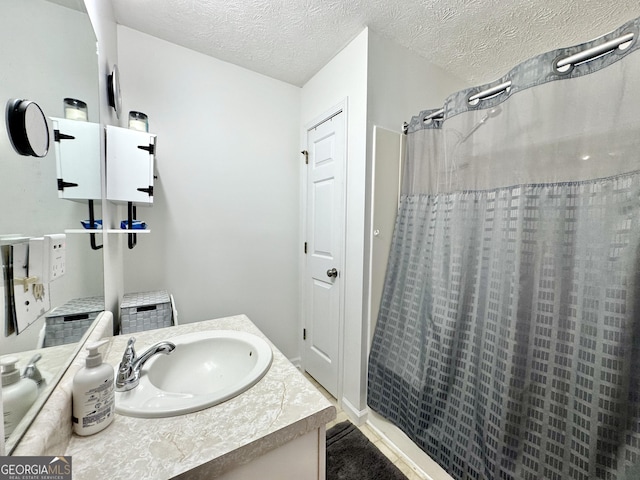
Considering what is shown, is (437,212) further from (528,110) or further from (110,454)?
(110,454)

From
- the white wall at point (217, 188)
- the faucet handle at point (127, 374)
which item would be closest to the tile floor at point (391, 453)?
the white wall at point (217, 188)

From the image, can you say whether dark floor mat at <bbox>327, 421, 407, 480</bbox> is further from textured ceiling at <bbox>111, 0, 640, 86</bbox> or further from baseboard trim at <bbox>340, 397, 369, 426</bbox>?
textured ceiling at <bbox>111, 0, 640, 86</bbox>

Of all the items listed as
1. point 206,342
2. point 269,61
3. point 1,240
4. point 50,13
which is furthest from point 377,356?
point 269,61

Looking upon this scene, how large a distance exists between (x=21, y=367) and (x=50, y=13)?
74 centimetres

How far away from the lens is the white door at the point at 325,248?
A: 66.6 inches

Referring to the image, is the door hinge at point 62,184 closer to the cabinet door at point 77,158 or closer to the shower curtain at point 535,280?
the cabinet door at point 77,158

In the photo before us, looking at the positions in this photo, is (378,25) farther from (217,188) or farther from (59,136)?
(59,136)

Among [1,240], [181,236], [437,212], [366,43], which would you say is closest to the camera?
[1,240]

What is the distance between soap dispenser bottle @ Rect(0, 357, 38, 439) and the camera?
40 centimetres

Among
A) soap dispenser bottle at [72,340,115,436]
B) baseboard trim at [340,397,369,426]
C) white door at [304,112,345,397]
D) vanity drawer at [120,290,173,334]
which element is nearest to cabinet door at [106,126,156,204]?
vanity drawer at [120,290,173,334]

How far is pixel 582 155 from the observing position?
2.78ft

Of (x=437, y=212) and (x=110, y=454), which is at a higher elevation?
(x=437, y=212)

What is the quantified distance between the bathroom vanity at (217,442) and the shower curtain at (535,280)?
2.59 feet

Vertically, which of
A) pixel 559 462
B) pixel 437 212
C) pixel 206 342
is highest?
pixel 437 212
